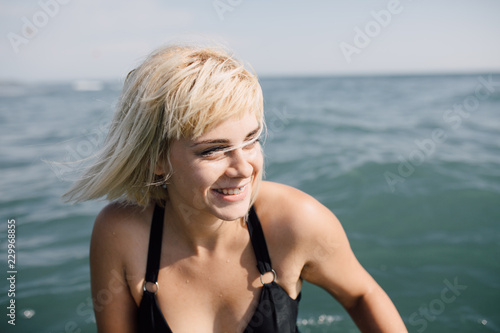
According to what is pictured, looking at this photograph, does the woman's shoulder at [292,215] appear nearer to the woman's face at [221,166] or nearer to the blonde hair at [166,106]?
the blonde hair at [166,106]

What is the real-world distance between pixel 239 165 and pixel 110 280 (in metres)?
1.10

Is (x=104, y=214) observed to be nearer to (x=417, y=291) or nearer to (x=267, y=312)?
(x=267, y=312)

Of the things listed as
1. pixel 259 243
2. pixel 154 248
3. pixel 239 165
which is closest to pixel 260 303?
pixel 259 243

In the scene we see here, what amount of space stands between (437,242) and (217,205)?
390cm

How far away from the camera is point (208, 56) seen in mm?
1980

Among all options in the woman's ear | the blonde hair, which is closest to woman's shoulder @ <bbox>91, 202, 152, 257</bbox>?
the blonde hair

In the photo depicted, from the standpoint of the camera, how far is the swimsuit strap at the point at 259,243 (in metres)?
2.29

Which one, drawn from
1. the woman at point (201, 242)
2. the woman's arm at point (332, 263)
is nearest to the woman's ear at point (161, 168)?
the woman at point (201, 242)

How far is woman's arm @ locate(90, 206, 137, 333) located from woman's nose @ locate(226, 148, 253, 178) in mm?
840

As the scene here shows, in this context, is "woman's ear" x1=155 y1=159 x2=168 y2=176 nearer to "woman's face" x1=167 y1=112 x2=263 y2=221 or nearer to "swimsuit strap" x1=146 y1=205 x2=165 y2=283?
"woman's face" x1=167 y1=112 x2=263 y2=221

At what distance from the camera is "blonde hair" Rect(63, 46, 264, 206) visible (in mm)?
1868

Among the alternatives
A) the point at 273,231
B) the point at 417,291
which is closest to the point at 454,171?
the point at 417,291

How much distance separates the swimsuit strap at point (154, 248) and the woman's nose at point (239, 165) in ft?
2.16

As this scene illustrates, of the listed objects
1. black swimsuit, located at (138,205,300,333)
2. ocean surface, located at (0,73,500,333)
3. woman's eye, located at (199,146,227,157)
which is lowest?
ocean surface, located at (0,73,500,333)
